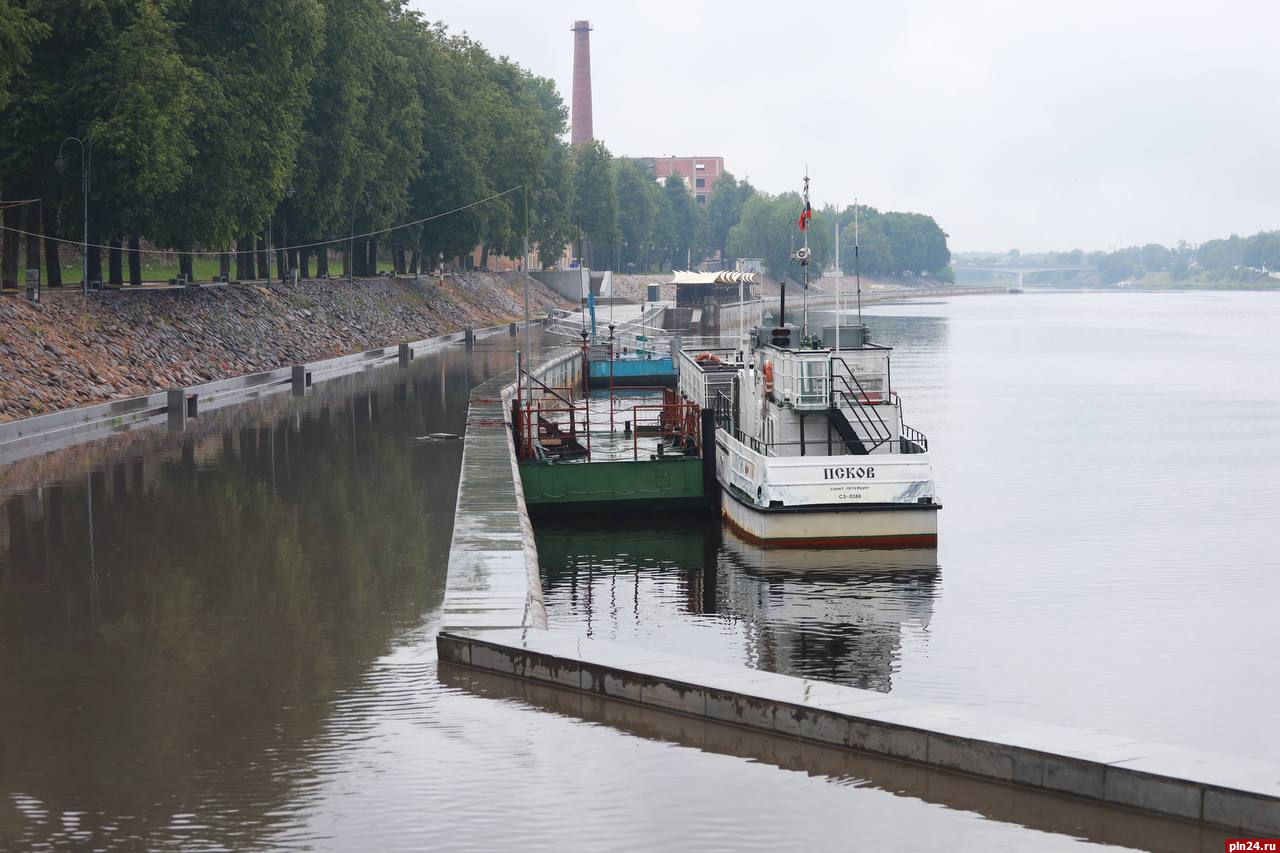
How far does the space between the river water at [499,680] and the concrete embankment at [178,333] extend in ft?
20.1

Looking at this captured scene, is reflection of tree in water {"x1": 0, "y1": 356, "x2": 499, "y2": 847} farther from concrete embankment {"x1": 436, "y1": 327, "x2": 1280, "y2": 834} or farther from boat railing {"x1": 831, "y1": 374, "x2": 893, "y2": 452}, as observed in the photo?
boat railing {"x1": 831, "y1": 374, "x2": 893, "y2": 452}

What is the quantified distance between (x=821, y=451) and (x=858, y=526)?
183 inches

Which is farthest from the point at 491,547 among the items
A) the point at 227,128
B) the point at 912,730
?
the point at 227,128

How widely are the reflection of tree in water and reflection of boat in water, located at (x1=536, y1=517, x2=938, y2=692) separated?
135 inches

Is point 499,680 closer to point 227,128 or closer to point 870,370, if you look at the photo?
point 870,370

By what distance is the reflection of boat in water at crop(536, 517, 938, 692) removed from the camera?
1000 inches

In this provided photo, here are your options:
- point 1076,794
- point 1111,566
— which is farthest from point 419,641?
point 1111,566

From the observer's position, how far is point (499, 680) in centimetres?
1909

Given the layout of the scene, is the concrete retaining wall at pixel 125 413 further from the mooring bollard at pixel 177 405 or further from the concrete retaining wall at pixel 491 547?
the concrete retaining wall at pixel 491 547

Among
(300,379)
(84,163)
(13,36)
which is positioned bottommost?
(300,379)

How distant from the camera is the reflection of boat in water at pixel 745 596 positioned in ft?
83.4

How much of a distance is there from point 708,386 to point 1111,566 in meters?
19.5

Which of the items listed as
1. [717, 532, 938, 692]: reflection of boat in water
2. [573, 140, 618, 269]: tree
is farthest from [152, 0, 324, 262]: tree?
[573, 140, 618, 269]: tree

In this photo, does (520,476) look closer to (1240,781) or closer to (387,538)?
(387,538)
